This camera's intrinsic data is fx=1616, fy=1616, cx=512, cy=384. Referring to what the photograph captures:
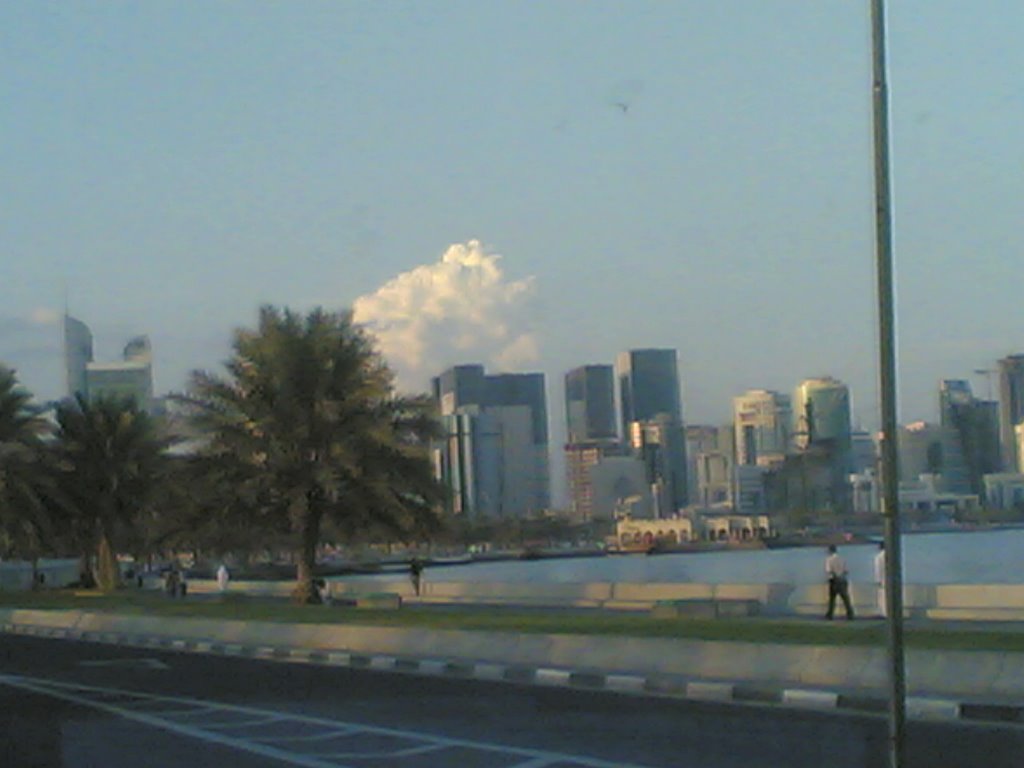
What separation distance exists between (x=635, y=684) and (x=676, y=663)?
27.8 inches

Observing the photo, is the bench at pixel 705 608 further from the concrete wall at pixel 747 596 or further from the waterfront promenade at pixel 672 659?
the concrete wall at pixel 747 596

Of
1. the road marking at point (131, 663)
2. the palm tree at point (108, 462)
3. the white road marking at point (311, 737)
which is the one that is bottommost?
the road marking at point (131, 663)

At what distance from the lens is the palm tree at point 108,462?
62.1m

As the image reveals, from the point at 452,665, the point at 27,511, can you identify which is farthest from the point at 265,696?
the point at 27,511

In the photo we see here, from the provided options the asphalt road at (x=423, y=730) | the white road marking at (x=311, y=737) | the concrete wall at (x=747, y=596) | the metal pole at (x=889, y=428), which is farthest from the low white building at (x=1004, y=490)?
the metal pole at (x=889, y=428)

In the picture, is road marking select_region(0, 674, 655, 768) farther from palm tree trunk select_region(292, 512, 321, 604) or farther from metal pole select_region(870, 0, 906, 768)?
palm tree trunk select_region(292, 512, 321, 604)

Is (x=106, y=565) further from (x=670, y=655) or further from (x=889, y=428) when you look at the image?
(x=889, y=428)

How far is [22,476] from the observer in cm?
5656

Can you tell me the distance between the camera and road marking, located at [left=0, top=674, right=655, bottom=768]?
13633mm

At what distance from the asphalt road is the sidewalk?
656 mm

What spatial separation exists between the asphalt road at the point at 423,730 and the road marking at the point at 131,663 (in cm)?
382

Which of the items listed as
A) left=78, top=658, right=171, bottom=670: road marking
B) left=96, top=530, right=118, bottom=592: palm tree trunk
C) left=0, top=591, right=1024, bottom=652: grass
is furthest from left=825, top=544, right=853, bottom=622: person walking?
left=96, top=530, right=118, bottom=592: palm tree trunk

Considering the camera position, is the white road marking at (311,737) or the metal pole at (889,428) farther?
the white road marking at (311,737)

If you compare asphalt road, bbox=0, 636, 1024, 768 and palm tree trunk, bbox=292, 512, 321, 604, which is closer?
asphalt road, bbox=0, 636, 1024, 768
